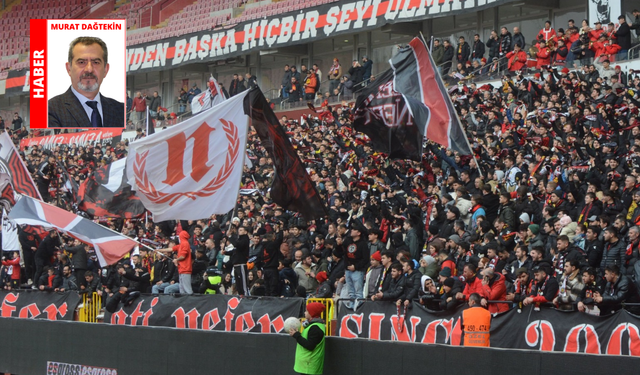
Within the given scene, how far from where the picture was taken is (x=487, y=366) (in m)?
10.3

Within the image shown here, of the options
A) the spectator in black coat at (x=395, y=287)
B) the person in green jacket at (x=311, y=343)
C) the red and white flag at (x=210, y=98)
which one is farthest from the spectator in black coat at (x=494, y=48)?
the person in green jacket at (x=311, y=343)

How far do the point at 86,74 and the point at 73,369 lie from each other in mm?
20188

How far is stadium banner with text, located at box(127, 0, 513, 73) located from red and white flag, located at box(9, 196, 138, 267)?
14.4 meters

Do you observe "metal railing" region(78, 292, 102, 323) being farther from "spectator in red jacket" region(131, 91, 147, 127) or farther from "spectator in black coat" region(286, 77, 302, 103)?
"spectator in red jacket" region(131, 91, 147, 127)

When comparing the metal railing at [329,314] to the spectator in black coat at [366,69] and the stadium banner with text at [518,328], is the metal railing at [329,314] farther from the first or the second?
the spectator in black coat at [366,69]

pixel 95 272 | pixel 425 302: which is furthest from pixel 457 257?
pixel 95 272

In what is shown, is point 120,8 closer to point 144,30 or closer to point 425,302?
point 144,30

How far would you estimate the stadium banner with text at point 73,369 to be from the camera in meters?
15.3

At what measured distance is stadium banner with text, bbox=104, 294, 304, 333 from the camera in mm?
Result: 13492

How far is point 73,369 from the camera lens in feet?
52.0

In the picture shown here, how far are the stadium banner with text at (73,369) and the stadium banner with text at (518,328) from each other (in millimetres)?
4660

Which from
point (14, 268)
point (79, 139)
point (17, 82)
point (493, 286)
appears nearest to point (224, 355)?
point (493, 286)

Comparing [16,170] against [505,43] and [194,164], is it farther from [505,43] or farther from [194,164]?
[505,43]

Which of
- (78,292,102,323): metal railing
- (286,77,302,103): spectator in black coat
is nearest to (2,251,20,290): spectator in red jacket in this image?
(78,292,102,323): metal railing
